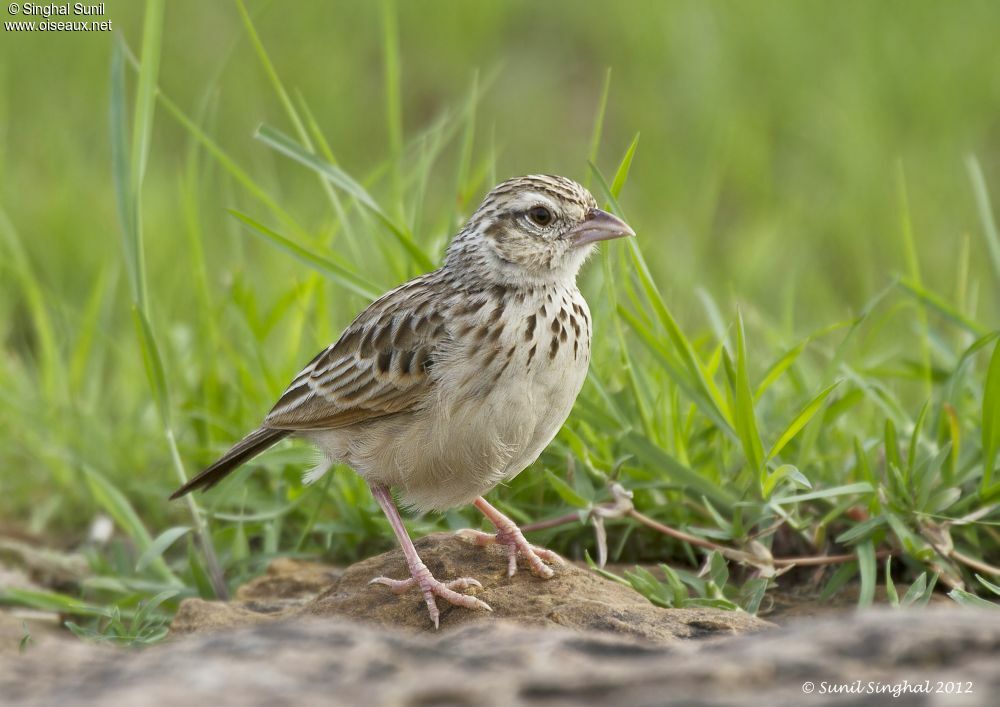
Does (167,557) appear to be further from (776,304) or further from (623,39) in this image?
(623,39)

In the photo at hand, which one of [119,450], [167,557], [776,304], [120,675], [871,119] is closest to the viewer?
[120,675]

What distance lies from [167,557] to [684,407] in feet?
6.65

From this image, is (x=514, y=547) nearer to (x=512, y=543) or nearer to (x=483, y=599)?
(x=512, y=543)

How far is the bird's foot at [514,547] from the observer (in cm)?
384

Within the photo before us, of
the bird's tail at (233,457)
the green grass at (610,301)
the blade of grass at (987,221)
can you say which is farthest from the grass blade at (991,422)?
the bird's tail at (233,457)

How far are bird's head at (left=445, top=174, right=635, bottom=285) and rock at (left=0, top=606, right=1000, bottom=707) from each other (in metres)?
1.92

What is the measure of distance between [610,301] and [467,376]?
2.58 ft

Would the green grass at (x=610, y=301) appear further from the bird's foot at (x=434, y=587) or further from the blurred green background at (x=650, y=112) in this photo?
the bird's foot at (x=434, y=587)

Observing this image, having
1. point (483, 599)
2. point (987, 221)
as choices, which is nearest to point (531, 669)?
point (483, 599)

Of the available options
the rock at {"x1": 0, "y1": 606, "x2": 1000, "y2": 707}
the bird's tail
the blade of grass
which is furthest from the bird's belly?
the blade of grass

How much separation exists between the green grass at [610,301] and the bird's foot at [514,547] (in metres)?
0.29

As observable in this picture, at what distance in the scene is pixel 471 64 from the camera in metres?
10.3

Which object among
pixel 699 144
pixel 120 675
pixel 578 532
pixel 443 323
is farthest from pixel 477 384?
pixel 699 144

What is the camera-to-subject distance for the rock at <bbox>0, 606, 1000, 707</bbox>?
6.43ft
